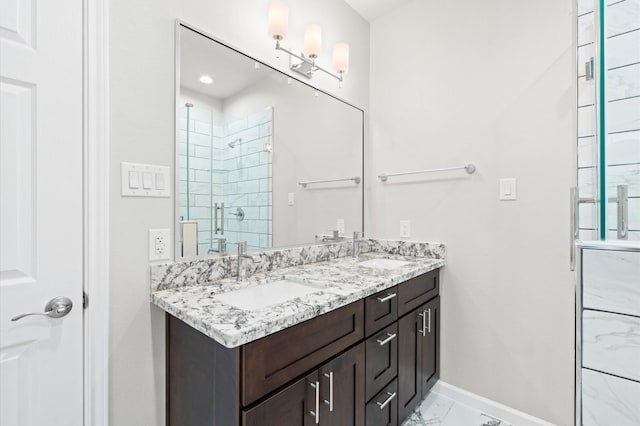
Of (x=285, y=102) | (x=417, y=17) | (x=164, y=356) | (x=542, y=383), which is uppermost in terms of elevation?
(x=417, y=17)

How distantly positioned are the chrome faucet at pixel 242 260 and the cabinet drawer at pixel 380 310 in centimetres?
57

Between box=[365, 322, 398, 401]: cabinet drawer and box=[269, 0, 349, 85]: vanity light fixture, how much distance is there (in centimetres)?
151

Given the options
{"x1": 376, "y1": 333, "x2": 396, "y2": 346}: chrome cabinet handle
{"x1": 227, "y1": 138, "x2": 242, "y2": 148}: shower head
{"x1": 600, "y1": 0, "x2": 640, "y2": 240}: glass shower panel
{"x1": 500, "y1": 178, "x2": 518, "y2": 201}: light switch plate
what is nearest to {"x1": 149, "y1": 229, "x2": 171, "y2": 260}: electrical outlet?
{"x1": 227, "y1": 138, "x2": 242, "y2": 148}: shower head

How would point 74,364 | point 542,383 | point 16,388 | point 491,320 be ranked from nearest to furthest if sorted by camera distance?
1. point 16,388
2. point 74,364
3. point 542,383
4. point 491,320

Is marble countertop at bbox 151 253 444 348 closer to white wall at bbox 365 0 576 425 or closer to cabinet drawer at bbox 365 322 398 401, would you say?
cabinet drawer at bbox 365 322 398 401

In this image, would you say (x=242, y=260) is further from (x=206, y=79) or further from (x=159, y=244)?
(x=206, y=79)

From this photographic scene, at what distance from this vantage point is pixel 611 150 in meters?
0.96

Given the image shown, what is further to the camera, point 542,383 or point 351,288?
point 542,383

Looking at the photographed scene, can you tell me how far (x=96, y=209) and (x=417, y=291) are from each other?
157cm

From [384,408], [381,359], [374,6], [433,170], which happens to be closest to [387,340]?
[381,359]

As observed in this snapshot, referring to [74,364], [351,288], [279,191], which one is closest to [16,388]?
[74,364]

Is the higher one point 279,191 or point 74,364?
point 279,191

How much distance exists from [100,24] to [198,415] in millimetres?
1365

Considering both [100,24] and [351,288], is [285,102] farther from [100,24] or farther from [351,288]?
[351,288]
